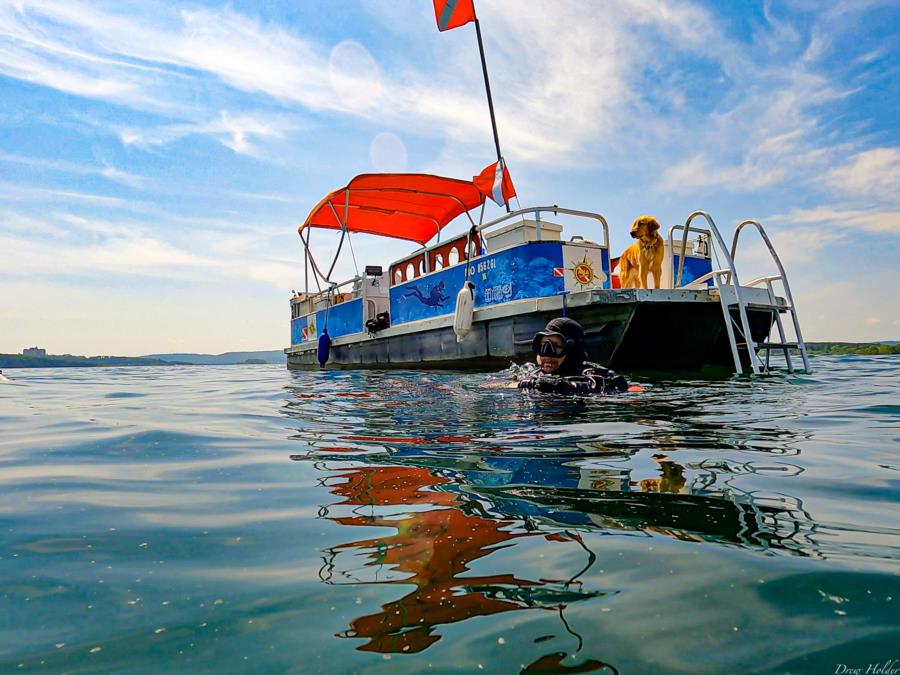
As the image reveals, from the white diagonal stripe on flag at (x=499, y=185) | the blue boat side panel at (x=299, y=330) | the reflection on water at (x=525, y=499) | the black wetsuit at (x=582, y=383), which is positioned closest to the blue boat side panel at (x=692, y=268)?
the white diagonal stripe on flag at (x=499, y=185)

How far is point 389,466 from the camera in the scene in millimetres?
2412

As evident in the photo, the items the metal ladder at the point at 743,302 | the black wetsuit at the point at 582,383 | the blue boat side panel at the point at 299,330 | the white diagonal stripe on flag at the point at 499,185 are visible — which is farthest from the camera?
the blue boat side panel at the point at 299,330

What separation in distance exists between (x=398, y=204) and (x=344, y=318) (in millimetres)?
3415

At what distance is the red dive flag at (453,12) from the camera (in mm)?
10742

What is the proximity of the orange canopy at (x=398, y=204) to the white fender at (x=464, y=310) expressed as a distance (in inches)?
135

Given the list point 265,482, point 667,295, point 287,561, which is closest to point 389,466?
point 265,482

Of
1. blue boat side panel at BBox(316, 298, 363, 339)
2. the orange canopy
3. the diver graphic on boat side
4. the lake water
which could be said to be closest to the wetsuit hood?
the lake water

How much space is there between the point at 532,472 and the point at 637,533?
2.48 feet

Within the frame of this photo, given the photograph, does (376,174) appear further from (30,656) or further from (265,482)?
(30,656)

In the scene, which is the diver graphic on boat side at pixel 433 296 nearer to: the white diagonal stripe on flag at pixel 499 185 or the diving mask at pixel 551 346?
the white diagonal stripe on flag at pixel 499 185

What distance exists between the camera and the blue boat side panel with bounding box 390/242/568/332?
8570mm

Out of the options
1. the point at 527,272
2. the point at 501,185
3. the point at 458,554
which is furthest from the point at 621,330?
the point at 458,554

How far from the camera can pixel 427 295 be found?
1116 centimetres

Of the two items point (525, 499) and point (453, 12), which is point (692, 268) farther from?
point (525, 499)
